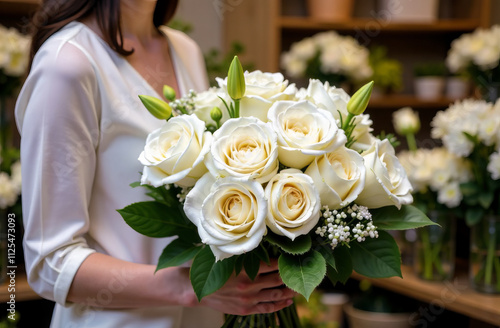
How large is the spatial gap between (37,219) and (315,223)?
1.60 ft

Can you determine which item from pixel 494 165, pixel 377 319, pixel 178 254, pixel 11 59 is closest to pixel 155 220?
pixel 178 254

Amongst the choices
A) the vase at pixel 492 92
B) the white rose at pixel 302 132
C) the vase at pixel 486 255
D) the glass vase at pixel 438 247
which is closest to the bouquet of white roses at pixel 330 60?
the vase at pixel 492 92

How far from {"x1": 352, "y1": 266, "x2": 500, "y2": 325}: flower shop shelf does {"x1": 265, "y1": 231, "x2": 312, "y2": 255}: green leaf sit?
816 millimetres

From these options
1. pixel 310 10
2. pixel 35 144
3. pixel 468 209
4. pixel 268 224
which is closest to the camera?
pixel 268 224

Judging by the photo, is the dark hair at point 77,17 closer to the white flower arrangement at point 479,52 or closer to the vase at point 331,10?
the white flower arrangement at point 479,52

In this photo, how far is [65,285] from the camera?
0.90 meters

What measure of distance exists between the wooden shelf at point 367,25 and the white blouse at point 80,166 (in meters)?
1.17

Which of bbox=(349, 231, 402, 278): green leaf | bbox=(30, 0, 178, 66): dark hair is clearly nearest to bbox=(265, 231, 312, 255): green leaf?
bbox=(349, 231, 402, 278): green leaf

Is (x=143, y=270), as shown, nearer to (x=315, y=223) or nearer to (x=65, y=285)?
(x=65, y=285)

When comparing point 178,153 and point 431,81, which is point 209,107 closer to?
point 178,153

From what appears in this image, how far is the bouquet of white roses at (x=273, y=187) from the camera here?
2.25ft

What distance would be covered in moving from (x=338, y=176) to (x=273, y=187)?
9 cm

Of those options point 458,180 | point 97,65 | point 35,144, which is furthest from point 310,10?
point 35,144

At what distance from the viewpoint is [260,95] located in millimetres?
786
